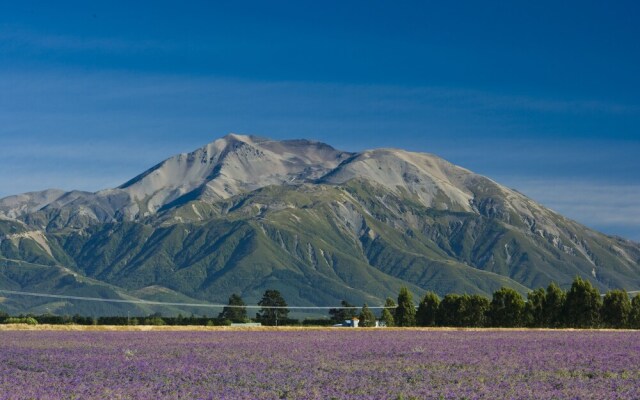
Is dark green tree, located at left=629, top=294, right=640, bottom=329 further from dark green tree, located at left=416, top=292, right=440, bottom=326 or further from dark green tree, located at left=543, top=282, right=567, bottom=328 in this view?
dark green tree, located at left=416, top=292, right=440, bottom=326

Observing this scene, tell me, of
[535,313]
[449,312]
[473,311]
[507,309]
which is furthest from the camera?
[449,312]

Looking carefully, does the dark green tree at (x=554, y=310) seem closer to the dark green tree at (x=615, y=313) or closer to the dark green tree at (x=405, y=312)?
the dark green tree at (x=615, y=313)

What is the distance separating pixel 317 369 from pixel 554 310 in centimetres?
8740

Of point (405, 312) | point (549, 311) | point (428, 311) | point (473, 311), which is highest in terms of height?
point (549, 311)

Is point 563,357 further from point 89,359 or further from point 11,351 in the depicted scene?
point 11,351

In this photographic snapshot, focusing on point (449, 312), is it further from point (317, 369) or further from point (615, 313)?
point (317, 369)

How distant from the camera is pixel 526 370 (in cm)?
4356

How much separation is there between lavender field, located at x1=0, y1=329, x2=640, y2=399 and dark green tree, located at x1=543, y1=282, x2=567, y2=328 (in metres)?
58.1

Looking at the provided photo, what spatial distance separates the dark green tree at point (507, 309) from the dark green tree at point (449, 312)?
711 centimetres

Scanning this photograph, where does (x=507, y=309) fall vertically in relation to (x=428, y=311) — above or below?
above

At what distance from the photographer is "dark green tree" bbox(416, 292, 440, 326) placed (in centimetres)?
14175

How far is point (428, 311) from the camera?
143500 millimetres

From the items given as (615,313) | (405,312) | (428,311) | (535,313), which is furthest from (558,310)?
(405,312)

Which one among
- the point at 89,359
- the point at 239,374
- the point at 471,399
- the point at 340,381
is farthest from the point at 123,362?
the point at 471,399
